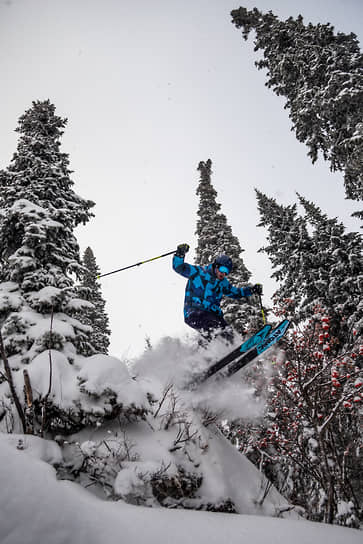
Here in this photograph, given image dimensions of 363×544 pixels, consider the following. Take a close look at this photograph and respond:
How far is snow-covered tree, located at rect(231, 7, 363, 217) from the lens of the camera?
29.3ft

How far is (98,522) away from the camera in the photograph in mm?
2131

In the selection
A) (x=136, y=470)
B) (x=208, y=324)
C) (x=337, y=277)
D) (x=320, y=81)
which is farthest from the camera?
(x=337, y=277)

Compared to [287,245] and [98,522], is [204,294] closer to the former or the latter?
[98,522]

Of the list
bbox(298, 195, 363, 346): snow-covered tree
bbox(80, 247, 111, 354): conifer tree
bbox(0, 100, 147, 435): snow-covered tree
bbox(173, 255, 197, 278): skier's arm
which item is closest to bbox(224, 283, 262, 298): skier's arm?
bbox(173, 255, 197, 278): skier's arm

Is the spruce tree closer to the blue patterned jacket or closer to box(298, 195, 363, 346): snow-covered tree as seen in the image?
the blue patterned jacket

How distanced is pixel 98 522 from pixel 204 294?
16.8ft

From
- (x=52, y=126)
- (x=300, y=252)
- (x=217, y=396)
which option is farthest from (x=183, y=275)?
(x=300, y=252)

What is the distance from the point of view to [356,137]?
28.0 ft

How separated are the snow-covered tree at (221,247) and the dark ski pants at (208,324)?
4371 millimetres

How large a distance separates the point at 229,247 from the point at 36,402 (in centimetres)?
1066

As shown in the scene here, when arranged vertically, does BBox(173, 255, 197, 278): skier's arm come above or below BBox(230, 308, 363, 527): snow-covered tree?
above

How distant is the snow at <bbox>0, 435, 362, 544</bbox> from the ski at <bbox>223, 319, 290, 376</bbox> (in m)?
2.98

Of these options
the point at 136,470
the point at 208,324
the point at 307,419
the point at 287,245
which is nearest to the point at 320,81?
the point at 287,245

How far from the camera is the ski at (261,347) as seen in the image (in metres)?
6.05
